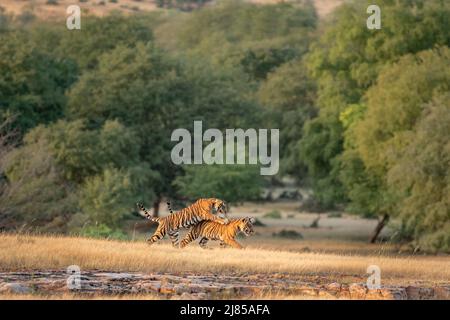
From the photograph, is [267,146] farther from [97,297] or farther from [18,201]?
[97,297]

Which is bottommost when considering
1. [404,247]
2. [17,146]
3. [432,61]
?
[404,247]

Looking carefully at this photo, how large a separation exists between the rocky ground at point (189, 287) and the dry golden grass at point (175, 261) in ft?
3.24

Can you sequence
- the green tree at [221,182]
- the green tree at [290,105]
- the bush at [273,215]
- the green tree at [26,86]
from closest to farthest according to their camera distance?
1. the green tree at [26,86]
2. the green tree at [221,182]
3. the green tree at [290,105]
4. the bush at [273,215]

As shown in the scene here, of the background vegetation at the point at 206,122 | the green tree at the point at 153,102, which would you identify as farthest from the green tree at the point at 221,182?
the green tree at the point at 153,102

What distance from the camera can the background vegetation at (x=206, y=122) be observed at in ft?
159

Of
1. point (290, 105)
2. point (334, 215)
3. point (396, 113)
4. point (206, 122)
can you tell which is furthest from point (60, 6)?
point (396, 113)

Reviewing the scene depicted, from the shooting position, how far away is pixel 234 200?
64125mm

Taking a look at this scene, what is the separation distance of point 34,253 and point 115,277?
10.1ft

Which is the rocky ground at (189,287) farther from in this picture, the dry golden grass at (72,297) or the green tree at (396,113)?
the green tree at (396,113)

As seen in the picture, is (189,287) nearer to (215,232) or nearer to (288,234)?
(215,232)

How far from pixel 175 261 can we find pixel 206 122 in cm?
4234

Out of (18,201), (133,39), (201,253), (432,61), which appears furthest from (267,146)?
(201,253)

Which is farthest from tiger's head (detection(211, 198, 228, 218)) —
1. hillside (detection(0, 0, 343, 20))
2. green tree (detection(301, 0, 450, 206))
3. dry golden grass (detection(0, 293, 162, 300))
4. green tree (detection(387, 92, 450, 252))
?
hillside (detection(0, 0, 343, 20))

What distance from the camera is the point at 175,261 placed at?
77.5 ft
